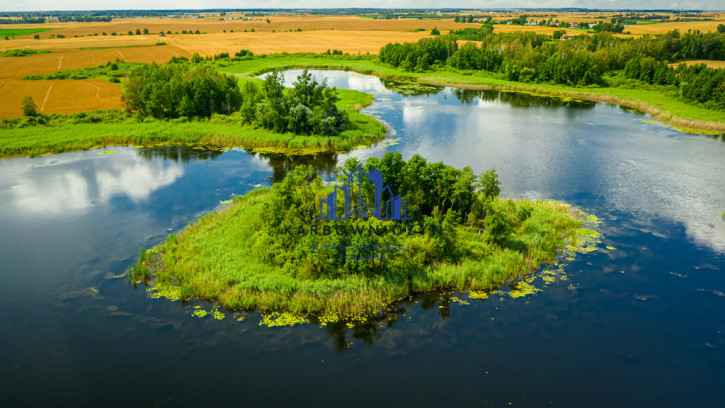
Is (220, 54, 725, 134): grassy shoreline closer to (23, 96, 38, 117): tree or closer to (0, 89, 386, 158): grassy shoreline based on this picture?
(0, 89, 386, 158): grassy shoreline

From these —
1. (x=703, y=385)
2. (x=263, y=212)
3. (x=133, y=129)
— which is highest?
(x=133, y=129)

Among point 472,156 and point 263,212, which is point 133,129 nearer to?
point 263,212

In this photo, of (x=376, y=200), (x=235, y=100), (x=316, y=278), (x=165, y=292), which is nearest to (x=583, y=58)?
(x=235, y=100)

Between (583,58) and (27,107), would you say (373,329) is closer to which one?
(27,107)

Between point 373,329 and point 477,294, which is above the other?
point 477,294

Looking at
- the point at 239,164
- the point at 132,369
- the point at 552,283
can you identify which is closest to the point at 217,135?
the point at 239,164

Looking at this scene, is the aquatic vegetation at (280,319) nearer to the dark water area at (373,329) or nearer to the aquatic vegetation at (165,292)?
the dark water area at (373,329)
